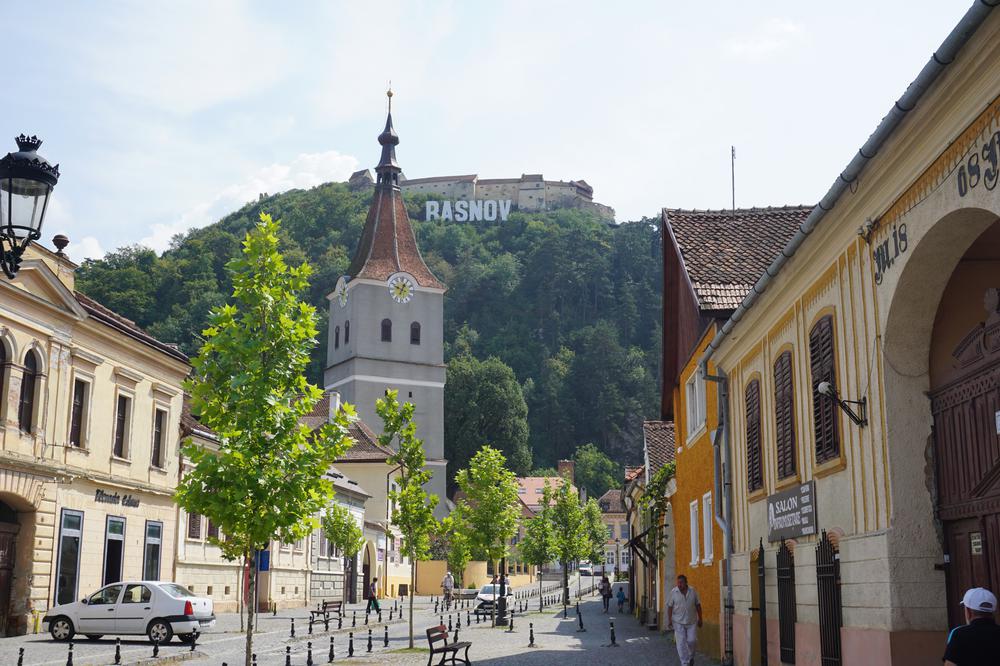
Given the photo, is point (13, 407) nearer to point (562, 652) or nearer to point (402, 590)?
point (562, 652)

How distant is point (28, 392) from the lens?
2670cm

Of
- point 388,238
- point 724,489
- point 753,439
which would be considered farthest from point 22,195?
point 388,238

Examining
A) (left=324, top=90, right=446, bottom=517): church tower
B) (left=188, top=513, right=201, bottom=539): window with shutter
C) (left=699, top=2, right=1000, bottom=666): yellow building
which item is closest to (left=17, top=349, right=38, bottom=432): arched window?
(left=188, top=513, right=201, bottom=539): window with shutter

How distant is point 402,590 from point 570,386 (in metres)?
72.2

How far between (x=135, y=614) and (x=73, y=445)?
5.82 meters

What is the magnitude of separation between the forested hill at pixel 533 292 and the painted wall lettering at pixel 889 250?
106 m

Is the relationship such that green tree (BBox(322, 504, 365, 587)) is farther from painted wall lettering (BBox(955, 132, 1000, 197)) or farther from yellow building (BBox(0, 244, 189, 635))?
painted wall lettering (BBox(955, 132, 1000, 197))

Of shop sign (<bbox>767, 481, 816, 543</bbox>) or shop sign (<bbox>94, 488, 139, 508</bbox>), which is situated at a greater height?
shop sign (<bbox>94, 488, 139, 508</bbox>)

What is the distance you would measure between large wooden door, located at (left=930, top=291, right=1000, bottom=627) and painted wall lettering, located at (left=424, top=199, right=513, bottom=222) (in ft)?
553

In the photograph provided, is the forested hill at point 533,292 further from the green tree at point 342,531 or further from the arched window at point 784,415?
the arched window at point 784,415

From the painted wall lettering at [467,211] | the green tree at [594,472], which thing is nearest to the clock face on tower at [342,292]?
the green tree at [594,472]

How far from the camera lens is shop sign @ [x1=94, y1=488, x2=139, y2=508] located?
29.7m

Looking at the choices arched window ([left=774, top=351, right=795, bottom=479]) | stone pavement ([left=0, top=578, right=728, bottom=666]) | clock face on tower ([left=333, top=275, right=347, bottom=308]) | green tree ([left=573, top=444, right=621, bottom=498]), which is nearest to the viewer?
arched window ([left=774, top=351, right=795, bottom=479])

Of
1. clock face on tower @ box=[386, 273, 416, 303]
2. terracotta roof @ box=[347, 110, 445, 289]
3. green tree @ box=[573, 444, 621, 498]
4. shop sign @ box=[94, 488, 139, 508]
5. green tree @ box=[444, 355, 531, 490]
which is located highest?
terracotta roof @ box=[347, 110, 445, 289]
